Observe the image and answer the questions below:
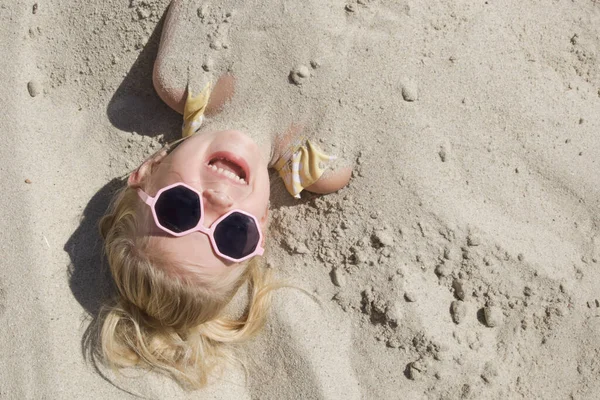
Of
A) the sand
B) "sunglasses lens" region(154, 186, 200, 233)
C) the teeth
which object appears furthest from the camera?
the sand

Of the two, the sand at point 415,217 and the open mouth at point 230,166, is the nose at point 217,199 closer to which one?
the open mouth at point 230,166

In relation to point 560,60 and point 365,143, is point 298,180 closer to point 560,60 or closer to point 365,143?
point 365,143

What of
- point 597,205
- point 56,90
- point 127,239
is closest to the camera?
point 127,239

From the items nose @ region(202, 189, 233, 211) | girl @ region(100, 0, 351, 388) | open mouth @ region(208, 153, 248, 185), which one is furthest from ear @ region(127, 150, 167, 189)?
A: nose @ region(202, 189, 233, 211)

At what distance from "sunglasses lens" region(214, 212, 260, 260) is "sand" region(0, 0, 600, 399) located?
0.47 meters

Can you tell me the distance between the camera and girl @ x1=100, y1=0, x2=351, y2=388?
7.10 feet

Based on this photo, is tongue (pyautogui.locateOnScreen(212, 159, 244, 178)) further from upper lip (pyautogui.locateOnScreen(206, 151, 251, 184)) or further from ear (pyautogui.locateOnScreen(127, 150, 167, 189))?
ear (pyautogui.locateOnScreen(127, 150, 167, 189))

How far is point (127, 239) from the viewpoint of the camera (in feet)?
7.45

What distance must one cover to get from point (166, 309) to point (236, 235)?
444mm

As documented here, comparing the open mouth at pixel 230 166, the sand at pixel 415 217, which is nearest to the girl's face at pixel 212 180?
the open mouth at pixel 230 166

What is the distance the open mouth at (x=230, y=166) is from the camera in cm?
231

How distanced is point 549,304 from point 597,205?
0.49 metres

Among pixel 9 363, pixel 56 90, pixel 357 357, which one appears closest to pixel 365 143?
pixel 357 357

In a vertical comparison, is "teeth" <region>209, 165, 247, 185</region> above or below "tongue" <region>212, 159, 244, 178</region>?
above
